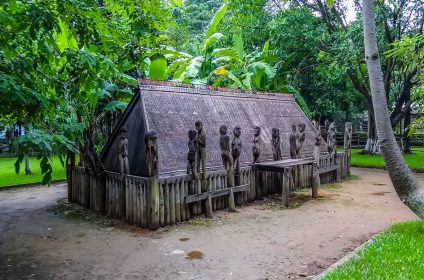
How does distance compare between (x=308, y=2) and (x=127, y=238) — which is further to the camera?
(x=308, y=2)

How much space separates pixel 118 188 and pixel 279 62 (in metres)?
11.6

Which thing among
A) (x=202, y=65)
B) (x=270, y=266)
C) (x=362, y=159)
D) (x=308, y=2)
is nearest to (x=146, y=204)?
(x=270, y=266)

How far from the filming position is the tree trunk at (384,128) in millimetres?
5531

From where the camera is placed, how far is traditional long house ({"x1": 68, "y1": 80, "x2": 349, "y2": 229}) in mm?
7410

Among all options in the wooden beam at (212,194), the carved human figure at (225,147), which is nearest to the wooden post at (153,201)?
the wooden beam at (212,194)

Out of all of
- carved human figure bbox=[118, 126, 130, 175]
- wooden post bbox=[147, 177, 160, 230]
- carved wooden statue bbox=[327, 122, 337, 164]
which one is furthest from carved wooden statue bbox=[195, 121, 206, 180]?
carved wooden statue bbox=[327, 122, 337, 164]

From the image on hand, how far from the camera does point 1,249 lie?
623 centimetres

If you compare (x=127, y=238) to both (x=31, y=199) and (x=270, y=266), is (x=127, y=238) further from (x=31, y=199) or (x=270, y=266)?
(x=31, y=199)

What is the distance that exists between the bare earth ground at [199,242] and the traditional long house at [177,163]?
1.47ft

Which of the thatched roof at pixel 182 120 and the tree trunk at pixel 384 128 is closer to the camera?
the tree trunk at pixel 384 128

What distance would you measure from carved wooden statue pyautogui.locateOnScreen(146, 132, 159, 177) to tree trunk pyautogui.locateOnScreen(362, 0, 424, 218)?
4050mm

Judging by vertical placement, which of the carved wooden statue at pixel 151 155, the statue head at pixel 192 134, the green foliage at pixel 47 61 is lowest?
the carved wooden statue at pixel 151 155

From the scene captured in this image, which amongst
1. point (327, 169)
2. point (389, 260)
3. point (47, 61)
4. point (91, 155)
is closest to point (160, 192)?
point (91, 155)

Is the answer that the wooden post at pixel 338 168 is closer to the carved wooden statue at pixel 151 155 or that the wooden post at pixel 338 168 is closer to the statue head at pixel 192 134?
the statue head at pixel 192 134
